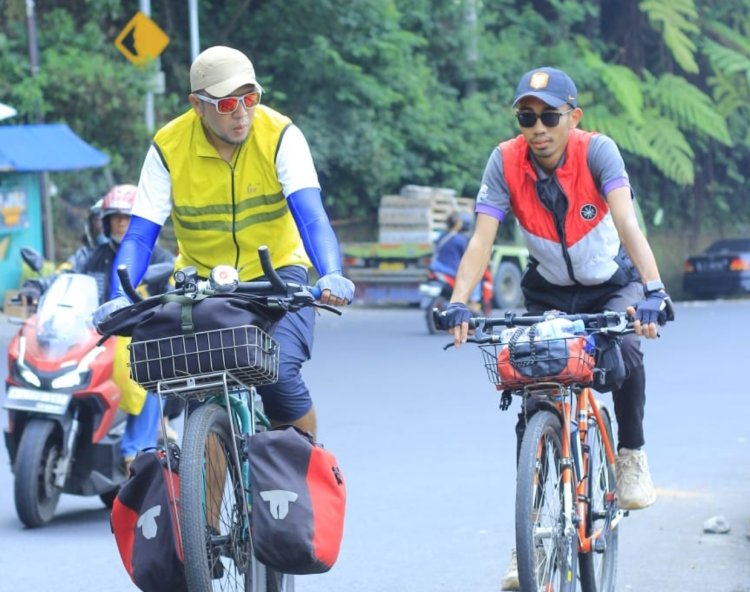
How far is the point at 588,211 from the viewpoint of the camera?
5.86m

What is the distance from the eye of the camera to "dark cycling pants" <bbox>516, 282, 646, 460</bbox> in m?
5.98

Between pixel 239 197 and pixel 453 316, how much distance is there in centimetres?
83

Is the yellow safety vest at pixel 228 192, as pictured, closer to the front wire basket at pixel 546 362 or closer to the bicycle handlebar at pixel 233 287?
the bicycle handlebar at pixel 233 287

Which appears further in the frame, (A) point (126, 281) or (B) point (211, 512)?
(A) point (126, 281)

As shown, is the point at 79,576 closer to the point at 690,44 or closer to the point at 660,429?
the point at 660,429

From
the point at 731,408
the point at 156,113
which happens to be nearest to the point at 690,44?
the point at 156,113

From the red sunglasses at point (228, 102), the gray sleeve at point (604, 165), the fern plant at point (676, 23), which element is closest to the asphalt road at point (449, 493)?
the gray sleeve at point (604, 165)

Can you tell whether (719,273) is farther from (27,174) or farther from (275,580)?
(275,580)

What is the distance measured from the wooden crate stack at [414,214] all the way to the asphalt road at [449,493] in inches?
406

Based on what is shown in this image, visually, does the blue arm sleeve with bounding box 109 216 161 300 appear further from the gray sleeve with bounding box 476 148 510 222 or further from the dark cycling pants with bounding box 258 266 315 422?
the gray sleeve with bounding box 476 148 510 222

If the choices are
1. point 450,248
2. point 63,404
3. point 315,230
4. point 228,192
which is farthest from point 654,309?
point 450,248

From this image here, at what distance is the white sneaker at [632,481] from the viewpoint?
6078 millimetres

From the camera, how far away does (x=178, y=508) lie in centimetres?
473

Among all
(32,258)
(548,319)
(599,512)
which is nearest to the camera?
(548,319)
